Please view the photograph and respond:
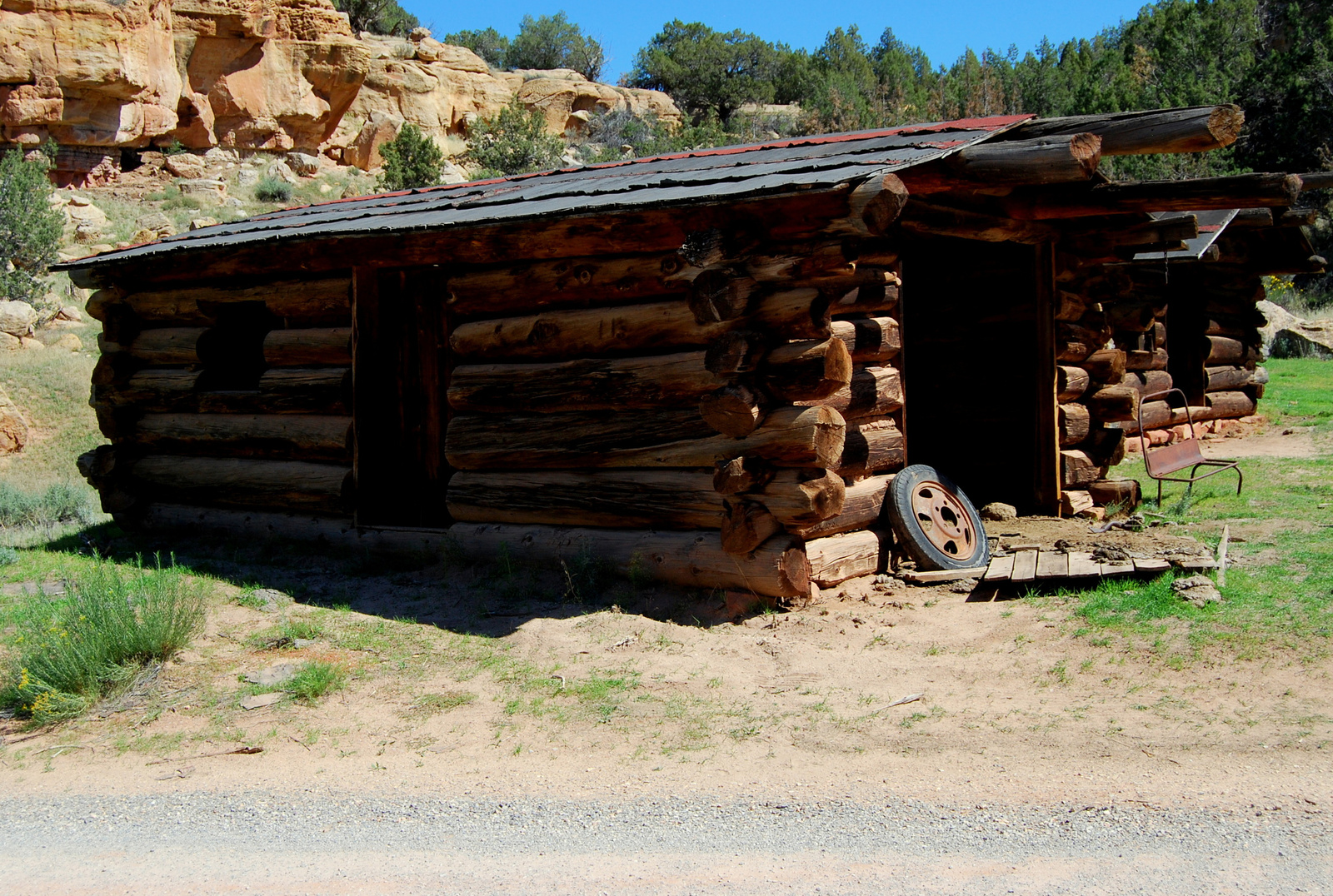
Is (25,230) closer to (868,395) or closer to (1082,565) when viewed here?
(868,395)

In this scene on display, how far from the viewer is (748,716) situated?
15.5 ft

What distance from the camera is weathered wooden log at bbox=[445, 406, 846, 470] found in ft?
18.9

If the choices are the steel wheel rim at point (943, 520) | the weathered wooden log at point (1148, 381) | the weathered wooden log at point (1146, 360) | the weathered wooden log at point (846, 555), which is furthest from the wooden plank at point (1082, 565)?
the weathered wooden log at point (1148, 381)

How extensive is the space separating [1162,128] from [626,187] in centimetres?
311

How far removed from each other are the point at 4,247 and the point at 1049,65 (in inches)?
1537

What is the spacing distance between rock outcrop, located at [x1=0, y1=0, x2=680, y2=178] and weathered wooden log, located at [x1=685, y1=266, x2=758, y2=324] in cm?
2788

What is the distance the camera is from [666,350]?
6566 millimetres

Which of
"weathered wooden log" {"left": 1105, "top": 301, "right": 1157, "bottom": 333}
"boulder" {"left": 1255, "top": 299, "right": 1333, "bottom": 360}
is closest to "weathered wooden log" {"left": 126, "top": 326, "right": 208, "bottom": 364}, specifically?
"weathered wooden log" {"left": 1105, "top": 301, "right": 1157, "bottom": 333}

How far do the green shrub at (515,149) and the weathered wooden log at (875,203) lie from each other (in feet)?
78.0

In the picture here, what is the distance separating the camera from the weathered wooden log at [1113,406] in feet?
28.4

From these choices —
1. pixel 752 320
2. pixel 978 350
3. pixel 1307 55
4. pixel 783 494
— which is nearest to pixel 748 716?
pixel 783 494

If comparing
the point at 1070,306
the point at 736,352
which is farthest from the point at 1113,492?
the point at 736,352

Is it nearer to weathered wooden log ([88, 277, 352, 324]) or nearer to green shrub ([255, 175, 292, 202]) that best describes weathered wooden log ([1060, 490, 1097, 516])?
weathered wooden log ([88, 277, 352, 324])

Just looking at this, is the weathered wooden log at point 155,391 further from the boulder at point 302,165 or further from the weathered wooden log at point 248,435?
the boulder at point 302,165
